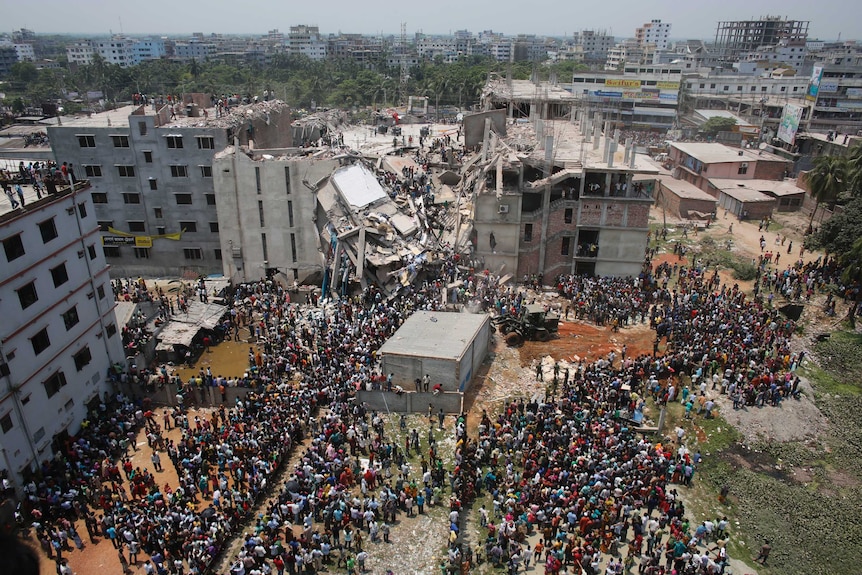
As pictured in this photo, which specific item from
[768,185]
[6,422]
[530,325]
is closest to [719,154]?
[768,185]

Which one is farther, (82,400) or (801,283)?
(801,283)

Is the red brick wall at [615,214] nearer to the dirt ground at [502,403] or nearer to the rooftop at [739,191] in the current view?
the dirt ground at [502,403]

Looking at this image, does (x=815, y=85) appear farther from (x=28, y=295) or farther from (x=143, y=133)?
(x=28, y=295)

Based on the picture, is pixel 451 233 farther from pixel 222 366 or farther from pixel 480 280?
pixel 222 366

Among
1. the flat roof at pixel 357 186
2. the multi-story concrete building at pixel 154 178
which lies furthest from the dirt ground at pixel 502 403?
the multi-story concrete building at pixel 154 178

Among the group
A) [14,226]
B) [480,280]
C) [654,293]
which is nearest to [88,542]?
[14,226]

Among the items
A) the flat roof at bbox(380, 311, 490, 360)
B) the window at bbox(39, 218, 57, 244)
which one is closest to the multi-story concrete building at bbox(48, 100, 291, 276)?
the window at bbox(39, 218, 57, 244)

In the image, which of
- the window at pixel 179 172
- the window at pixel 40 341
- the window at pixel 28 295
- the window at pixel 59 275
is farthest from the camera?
the window at pixel 179 172
